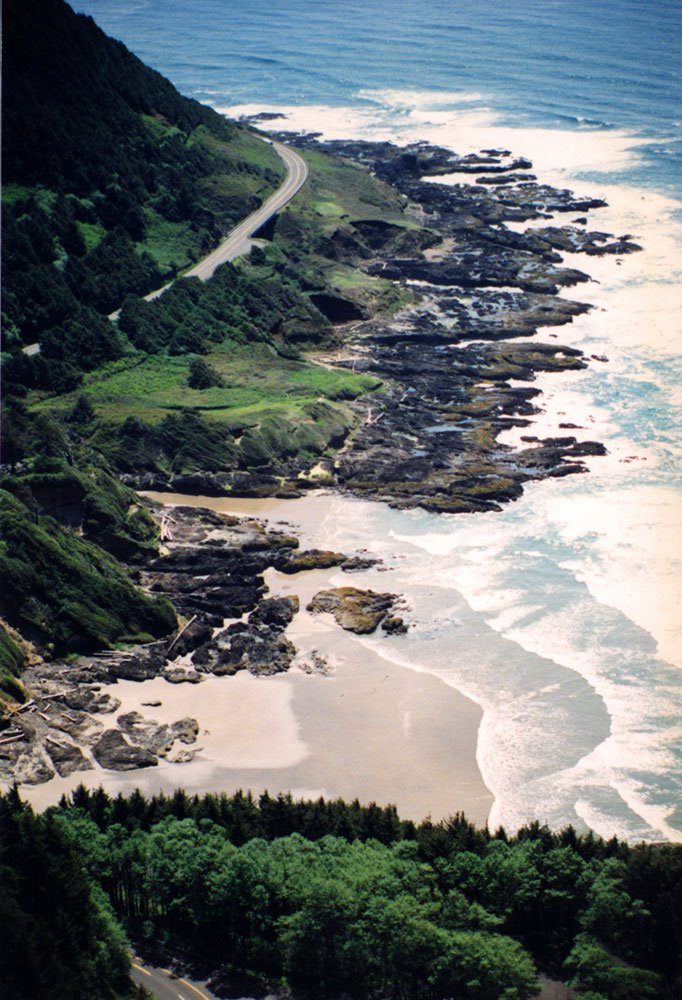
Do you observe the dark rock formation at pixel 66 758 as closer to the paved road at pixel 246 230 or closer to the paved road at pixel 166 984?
the paved road at pixel 166 984

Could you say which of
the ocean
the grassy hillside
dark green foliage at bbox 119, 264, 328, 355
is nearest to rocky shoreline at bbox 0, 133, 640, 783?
the ocean

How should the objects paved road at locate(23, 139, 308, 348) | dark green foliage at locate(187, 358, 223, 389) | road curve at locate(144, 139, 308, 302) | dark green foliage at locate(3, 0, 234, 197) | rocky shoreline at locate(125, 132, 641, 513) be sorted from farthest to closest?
dark green foliage at locate(3, 0, 234, 197) < road curve at locate(144, 139, 308, 302) < paved road at locate(23, 139, 308, 348) < dark green foliage at locate(187, 358, 223, 389) < rocky shoreline at locate(125, 132, 641, 513)

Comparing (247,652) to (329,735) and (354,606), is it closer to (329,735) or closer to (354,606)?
(354,606)

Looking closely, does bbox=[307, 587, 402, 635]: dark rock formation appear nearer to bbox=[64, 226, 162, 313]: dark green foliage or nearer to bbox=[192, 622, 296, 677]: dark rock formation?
bbox=[192, 622, 296, 677]: dark rock formation

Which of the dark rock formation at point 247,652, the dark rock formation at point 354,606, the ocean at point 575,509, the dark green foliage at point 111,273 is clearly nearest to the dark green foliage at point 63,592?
the dark rock formation at point 247,652

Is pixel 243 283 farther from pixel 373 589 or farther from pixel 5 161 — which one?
pixel 373 589

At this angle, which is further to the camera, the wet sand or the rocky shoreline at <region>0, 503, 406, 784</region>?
the rocky shoreline at <region>0, 503, 406, 784</region>

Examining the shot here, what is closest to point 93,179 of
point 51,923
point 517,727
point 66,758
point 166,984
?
point 66,758

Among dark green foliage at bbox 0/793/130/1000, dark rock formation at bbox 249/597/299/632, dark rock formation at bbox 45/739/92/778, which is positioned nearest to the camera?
dark green foliage at bbox 0/793/130/1000
